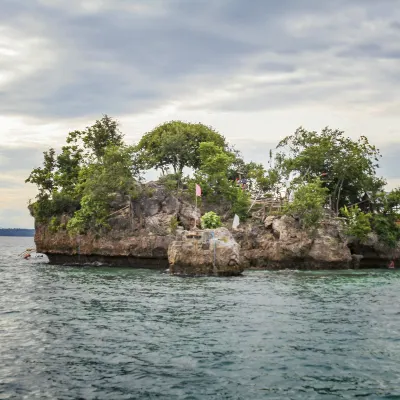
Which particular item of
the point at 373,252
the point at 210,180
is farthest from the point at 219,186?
the point at 373,252

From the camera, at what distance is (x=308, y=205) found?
54781mm

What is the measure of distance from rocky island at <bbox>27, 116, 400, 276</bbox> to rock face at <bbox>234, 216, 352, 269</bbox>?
4.3 inches

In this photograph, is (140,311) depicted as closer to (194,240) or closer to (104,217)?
(194,240)

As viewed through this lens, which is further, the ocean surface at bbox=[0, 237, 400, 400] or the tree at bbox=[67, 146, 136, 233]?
the tree at bbox=[67, 146, 136, 233]

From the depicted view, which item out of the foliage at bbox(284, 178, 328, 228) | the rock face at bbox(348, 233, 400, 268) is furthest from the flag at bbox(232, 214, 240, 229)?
the rock face at bbox(348, 233, 400, 268)

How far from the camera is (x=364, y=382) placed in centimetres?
1409

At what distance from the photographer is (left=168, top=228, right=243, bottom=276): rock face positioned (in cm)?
4431

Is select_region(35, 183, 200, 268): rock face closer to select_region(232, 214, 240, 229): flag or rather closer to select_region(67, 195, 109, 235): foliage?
select_region(67, 195, 109, 235): foliage

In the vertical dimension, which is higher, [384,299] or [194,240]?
[194,240]

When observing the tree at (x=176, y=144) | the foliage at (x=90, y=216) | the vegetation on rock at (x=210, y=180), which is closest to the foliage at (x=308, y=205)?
the vegetation on rock at (x=210, y=180)

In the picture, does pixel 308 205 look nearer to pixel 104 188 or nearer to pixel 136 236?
pixel 136 236

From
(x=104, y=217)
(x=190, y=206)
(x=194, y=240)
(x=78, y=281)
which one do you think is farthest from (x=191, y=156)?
(x=78, y=281)

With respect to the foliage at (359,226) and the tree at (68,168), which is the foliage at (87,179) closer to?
the tree at (68,168)

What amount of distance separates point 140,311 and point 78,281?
15.8m
